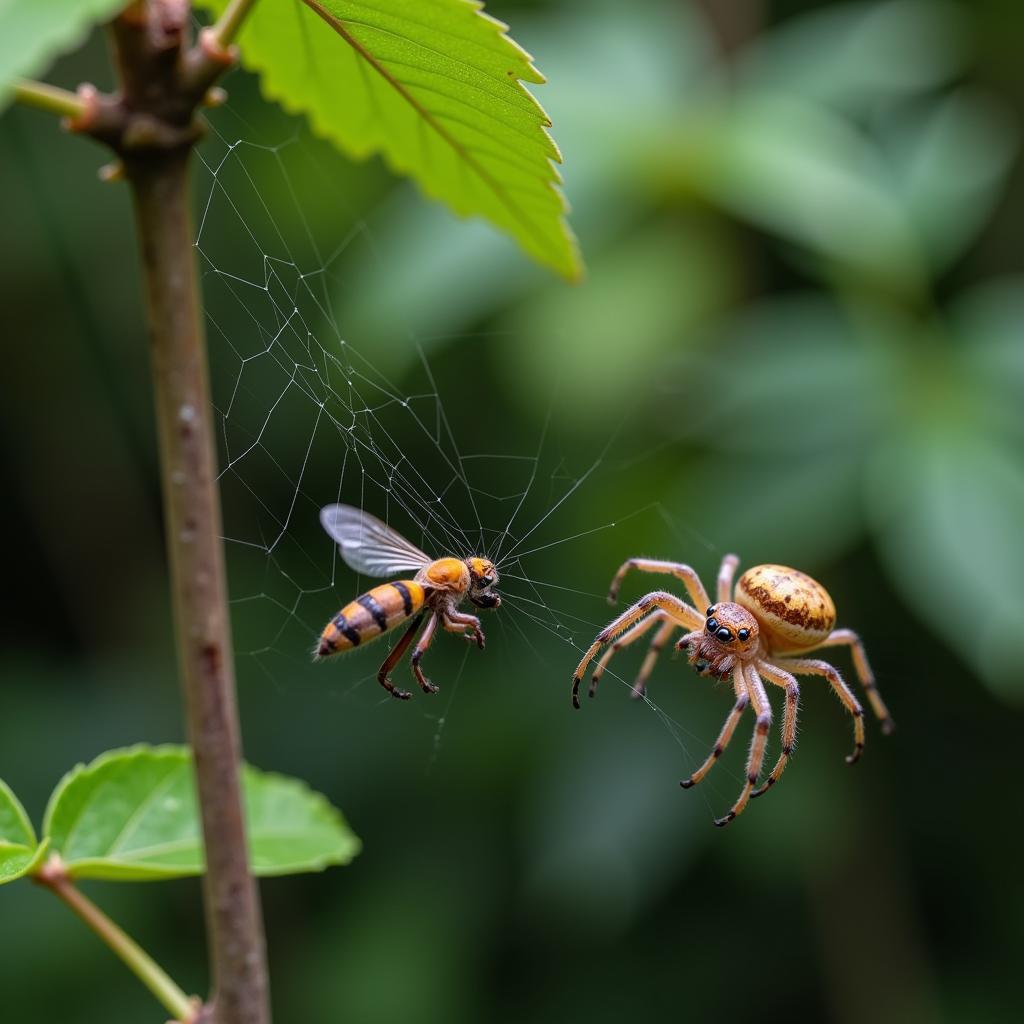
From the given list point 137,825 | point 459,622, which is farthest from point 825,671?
point 137,825

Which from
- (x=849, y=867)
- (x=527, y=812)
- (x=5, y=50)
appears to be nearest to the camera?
(x=5, y=50)

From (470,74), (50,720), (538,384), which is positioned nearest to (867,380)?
(538,384)

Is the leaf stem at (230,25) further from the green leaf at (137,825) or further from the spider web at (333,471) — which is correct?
the spider web at (333,471)

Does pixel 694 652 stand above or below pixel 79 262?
below

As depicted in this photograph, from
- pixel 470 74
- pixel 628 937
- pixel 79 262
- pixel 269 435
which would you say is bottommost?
pixel 628 937

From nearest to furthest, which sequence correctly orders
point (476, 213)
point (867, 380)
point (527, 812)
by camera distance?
point (476, 213) → point (867, 380) → point (527, 812)

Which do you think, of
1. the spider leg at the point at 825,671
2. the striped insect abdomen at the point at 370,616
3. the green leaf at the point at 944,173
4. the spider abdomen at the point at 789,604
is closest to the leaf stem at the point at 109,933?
the striped insect abdomen at the point at 370,616

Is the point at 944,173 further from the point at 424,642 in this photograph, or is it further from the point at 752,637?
the point at 424,642

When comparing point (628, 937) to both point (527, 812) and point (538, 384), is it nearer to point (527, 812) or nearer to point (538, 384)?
point (527, 812)
